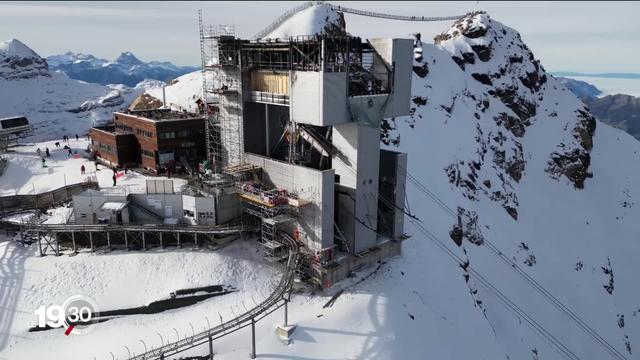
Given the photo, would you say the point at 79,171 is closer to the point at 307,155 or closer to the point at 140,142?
the point at 140,142

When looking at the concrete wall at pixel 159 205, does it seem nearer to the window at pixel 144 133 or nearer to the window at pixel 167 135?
the window at pixel 167 135

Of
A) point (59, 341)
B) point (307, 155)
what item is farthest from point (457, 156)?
point (59, 341)

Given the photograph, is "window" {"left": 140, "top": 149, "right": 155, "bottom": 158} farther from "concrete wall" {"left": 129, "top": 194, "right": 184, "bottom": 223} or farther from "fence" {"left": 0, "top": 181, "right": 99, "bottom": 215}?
"concrete wall" {"left": 129, "top": 194, "right": 184, "bottom": 223}

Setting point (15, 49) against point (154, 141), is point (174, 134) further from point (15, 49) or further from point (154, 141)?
point (15, 49)

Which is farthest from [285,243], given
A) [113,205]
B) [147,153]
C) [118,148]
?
[118,148]

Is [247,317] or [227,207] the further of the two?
[227,207]

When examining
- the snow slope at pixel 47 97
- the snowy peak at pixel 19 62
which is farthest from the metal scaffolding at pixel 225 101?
the snowy peak at pixel 19 62

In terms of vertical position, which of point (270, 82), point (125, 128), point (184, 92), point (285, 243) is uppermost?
point (270, 82)
